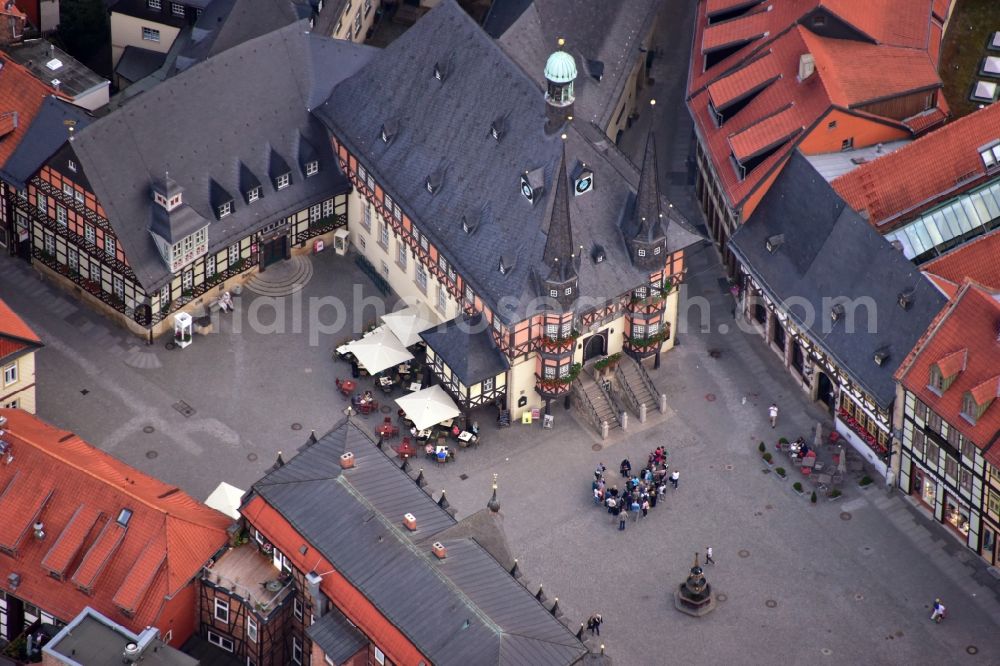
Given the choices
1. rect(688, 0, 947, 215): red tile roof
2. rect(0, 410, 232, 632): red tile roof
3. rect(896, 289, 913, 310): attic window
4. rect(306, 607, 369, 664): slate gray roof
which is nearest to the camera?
rect(306, 607, 369, 664): slate gray roof

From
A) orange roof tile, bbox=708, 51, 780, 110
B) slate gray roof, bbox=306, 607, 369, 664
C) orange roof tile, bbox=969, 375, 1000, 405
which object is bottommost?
slate gray roof, bbox=306, 607, 369, 664

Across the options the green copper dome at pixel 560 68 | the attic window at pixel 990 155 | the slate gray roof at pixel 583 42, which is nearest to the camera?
the green copper dome at pixel 560 68

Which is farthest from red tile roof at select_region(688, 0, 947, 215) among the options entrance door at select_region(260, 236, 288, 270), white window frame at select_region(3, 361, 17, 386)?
white window frame at select_region(3, 361, 17, 386)

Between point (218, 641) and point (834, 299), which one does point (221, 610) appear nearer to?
point (218, 641)

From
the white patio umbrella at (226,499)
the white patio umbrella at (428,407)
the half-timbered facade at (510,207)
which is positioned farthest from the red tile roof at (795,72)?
the white patio umbrella at (226,499)

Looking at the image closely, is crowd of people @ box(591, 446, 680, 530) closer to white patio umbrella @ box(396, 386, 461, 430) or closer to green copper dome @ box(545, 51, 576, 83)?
white patio umbrella @ box(396, 386, 461, 430)

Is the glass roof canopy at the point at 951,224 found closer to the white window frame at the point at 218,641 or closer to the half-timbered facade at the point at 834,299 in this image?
the half-timbered facade at the point at 834,299

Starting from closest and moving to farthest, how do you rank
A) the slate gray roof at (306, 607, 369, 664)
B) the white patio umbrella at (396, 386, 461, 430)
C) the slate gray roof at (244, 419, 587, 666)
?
1. the slate gray roof at (244, 419, 587, 666)
2. the slate gray roof at (306, 607, 369, 664)
3. the white patio umbrella at (396, 386, 461, 430)
